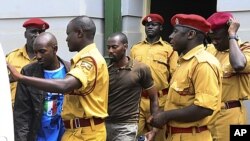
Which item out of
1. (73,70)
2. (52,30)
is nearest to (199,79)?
(73,70)

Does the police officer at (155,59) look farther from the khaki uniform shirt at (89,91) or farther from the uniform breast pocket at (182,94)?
the khaki uniform shirt at (89,91)

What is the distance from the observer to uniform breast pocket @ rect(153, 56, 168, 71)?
7.19 meters

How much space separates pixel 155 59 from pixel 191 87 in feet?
8.58

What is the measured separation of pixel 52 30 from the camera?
339 inches

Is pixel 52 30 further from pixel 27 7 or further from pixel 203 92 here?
pixel 203 92

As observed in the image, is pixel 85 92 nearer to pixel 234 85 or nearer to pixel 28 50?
pixel 234 85

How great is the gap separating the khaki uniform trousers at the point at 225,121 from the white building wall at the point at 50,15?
3419 mm

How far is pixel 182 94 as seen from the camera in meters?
4.70

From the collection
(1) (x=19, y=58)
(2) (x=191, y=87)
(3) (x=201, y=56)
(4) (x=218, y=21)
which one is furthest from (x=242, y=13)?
(1) (x=19, y=58)

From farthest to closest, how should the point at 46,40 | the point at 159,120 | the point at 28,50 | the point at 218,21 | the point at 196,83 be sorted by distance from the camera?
the point at 28,50, the point at 218,21, the point at 46,40, the point at 159,120, the point at 196,83

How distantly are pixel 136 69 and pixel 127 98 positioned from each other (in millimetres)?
345

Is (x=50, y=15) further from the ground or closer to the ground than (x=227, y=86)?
further from the ground

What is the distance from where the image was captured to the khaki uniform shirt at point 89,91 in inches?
180

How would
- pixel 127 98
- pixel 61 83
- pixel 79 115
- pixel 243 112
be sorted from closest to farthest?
pixel 61 83
pixel 79 115
pixel 243 112
pixel 127 98
